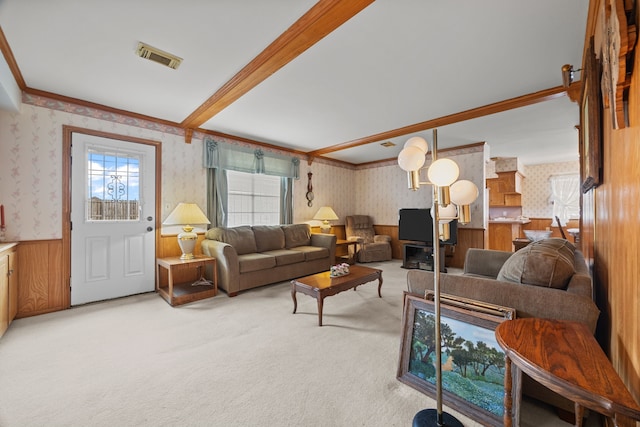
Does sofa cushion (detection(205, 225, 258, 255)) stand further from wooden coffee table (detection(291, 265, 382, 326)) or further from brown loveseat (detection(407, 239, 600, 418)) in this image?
brown loveseat (detection(407, 239, 600, 418))

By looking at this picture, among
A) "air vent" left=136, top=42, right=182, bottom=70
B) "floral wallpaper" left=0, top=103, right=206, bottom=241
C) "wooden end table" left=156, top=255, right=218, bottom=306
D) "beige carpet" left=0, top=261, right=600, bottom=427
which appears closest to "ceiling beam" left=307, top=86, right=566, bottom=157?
"beige carpet" left=0, top=261, right=600, bottom=427

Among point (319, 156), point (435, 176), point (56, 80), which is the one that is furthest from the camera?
point (319, 156)

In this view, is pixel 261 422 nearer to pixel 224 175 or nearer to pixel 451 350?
pixel 451 350

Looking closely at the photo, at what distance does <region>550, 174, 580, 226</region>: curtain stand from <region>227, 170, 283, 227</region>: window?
7.26m

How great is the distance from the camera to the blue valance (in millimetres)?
4266

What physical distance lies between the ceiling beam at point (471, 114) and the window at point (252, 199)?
65.2 inches

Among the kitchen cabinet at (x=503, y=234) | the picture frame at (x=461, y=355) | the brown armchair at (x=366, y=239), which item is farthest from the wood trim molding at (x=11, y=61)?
the kitchen cabinet at (x=503, y=234)

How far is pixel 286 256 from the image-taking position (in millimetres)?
4113

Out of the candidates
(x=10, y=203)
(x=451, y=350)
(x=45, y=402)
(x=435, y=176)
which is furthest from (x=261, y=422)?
(x=10, y=203)

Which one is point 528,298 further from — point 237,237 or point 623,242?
point 237,237

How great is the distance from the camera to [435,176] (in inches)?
50.1

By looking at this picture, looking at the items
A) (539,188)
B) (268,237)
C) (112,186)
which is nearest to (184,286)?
(268,237)

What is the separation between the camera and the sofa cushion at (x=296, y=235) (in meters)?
4.83

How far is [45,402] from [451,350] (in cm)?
242
